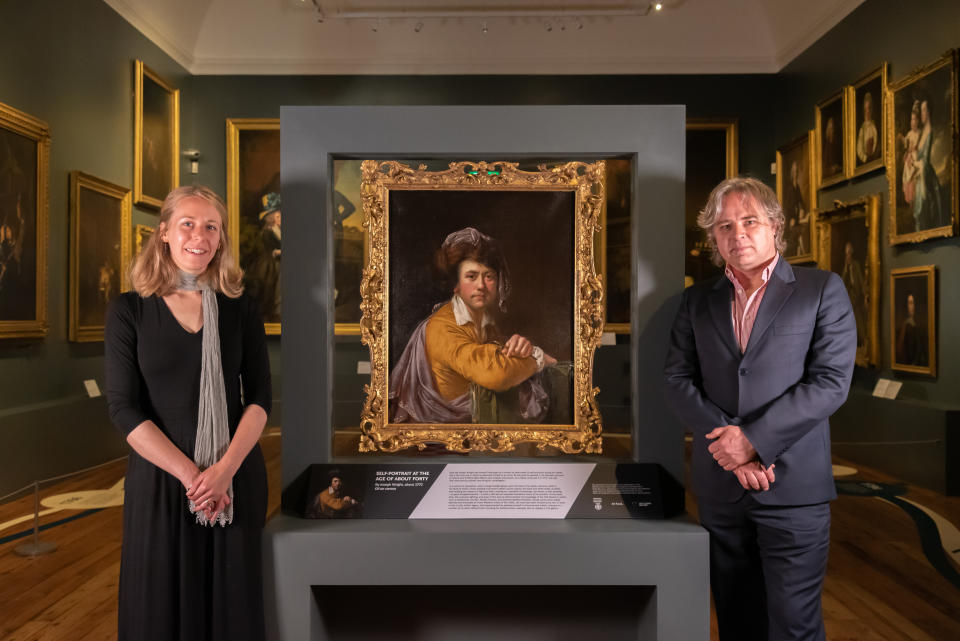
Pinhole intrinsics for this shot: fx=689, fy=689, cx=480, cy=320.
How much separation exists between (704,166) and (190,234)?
30.4 feet

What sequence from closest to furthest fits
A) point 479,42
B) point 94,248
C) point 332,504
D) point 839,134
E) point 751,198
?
point 751,198 < point 332,504 < point 94,248 < point 839,134 < point 479,42

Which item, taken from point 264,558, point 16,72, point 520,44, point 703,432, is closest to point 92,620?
point 264,558

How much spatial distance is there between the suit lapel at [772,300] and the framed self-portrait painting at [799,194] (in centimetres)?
686

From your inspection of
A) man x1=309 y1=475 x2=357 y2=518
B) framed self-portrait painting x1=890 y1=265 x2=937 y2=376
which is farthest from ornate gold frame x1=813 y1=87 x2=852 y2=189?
man x1=309 y1=475 x2=357 y2=518

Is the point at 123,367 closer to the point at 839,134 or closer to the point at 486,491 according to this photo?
the point at 486,491

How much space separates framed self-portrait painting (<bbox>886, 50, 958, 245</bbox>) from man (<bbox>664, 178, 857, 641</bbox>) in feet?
15.7

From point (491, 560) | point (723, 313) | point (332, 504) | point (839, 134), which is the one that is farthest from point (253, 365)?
point (839, 134)

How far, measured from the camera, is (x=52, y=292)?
7.45 m

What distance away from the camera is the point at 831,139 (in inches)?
341

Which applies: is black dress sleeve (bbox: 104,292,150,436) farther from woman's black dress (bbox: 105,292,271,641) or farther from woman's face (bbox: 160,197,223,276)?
woman's face (bbox: 160,197,223,276)

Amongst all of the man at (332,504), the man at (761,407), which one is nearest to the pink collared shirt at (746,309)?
the man at (761,407)

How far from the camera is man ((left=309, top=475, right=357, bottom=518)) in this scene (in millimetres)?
2984

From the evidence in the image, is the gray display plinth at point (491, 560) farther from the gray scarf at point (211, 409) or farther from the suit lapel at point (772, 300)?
the suit lapel at point (772, 300)

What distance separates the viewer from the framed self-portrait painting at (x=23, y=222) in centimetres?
657
